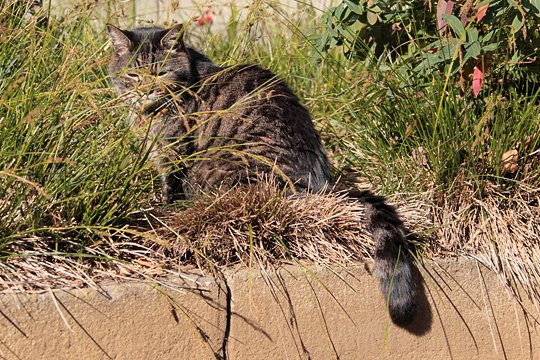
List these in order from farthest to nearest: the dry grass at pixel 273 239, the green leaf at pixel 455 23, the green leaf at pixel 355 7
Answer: the green leaf at pixel 355 7, the green leaf at pixel 455 23, the dry grass at pixel 273 239

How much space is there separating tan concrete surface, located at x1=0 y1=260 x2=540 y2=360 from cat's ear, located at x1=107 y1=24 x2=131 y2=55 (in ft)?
4.52

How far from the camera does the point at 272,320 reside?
9.71 ft

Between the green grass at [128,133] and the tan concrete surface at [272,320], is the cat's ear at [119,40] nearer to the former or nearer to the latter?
the green grass at [128,133]

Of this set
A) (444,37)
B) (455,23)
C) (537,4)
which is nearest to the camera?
(537,4)

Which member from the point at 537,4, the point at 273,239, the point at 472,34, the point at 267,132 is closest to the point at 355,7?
the point at 472,34

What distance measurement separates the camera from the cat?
307 centimetres

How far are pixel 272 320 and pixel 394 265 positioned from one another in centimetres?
48

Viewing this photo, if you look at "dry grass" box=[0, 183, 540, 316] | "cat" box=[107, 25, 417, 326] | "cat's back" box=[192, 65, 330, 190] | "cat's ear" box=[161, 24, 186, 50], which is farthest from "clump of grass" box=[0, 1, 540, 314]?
"cat's ear" box=[161, 24, 186, 50]

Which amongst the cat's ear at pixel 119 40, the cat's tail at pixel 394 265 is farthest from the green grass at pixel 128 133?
the cat's tail at pixel 394 265

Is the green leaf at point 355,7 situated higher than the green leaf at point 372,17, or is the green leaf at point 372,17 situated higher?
the green leaf at point 355,7

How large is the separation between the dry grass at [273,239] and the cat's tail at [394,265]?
87 millimetres

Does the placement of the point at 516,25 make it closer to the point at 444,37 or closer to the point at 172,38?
the point at 444,37

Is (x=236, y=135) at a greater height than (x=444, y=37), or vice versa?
(x=444, y=37)

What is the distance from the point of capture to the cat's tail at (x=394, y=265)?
300 cm
